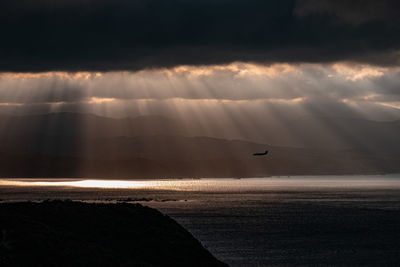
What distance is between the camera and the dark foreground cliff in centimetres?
5588

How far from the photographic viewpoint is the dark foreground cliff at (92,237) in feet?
183

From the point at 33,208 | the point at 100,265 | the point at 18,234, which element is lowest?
the point at 100,265

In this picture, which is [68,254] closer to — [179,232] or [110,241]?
[110,241]

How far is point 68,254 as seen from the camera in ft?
185

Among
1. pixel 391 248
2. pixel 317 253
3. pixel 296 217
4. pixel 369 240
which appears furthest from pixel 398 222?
pixel 317 253

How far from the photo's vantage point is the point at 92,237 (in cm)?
7262

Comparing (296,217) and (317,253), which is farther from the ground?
(296,217)

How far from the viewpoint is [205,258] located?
7388cm

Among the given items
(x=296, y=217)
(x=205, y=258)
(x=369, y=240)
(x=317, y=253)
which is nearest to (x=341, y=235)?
(x=369, y=240)

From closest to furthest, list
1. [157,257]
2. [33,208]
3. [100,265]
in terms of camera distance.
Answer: [100,265], [157,257], [33,208]

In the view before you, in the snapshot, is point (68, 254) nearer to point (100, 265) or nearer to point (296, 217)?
point (100, 265)

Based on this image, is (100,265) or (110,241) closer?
(100,265)

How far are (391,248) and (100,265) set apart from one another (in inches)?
Answer: 2513

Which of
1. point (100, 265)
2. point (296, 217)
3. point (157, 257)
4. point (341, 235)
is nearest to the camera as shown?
point (100, 265)
